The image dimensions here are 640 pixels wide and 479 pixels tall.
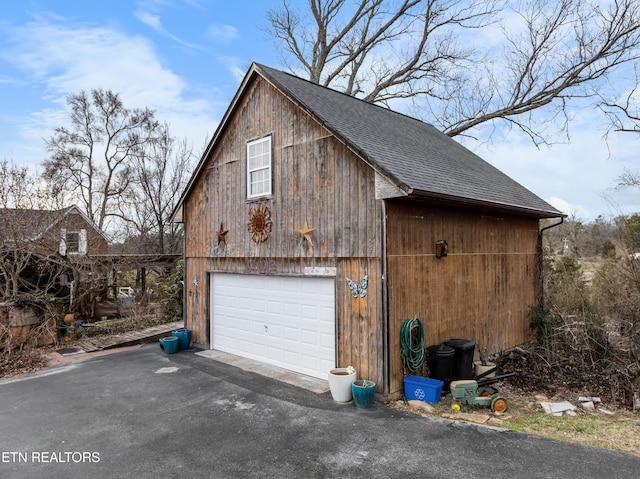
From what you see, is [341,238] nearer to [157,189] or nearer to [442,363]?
[442,363]

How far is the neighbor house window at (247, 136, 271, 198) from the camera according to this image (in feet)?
29.9

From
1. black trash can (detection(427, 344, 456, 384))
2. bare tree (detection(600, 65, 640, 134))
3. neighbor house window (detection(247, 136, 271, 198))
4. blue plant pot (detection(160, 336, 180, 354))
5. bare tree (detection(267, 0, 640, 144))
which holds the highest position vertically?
bare tree (detection(267, 0, 640, 144))

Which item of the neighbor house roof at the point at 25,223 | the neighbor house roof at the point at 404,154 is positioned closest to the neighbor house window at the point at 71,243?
the neighbor house roof at the point at 25,223

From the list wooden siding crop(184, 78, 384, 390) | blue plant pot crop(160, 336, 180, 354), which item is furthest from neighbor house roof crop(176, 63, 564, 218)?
blue plant pot crop(160, 336, 180, 354)

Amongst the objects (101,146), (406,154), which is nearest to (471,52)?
(406,154)

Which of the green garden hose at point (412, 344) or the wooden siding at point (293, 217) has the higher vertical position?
the wooden siding at point (293, 217)

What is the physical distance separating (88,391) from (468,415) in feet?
22.5

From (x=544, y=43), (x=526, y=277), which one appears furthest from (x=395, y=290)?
(x=544, y=43)

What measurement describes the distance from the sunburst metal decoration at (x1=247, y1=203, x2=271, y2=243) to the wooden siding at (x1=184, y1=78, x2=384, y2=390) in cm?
14

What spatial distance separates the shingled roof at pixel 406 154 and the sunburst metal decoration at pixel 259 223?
2.47 m

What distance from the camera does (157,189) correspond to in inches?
1005

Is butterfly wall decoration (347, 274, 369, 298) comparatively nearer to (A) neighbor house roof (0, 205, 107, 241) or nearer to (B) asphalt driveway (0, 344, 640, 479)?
(B) asphalt driveway (0, 344, 640, 479)

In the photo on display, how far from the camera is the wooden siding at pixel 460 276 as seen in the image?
6.91 meters

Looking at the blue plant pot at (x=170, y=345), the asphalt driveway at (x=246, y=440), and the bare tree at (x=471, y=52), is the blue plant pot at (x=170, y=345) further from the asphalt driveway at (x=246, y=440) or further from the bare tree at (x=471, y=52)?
the bare tree at (x=471, y=52)
